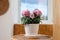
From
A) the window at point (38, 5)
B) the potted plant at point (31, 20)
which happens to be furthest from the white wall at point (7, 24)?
the potted plant at point (31, 20)

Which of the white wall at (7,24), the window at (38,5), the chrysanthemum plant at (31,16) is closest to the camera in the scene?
the chrysanthemum plant at (31,16)

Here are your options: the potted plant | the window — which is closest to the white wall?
the window

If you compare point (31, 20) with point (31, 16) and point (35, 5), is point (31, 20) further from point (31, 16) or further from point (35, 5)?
point (35, 5)

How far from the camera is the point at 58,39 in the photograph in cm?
122

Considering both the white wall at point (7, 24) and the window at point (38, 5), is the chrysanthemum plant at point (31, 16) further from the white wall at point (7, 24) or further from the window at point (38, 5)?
the window at point (38, 5)

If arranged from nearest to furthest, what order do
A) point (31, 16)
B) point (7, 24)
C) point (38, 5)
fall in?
1. point (31, 16)
2. point (7, 24)
3. point (38, 5)

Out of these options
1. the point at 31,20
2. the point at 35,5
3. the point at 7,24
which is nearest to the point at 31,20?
the point at 31,20

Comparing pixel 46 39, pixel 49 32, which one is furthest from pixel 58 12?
pixel 49 32

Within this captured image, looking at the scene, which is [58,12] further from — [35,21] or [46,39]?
[35,21]

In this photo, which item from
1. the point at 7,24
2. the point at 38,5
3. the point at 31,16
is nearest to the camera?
the point at 31,16

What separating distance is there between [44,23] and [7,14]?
0.70m

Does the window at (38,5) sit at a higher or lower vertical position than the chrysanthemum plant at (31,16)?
higher

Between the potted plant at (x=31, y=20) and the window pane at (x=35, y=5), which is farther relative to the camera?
the window pane at (x=35, y=5)

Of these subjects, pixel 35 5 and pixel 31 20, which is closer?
pixel 31 20
